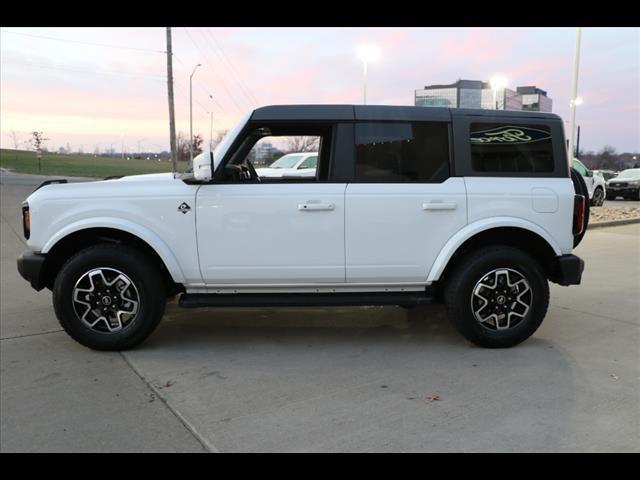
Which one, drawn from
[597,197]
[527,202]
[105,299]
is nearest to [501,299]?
[527,202]

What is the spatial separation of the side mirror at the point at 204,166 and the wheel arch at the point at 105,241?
0.61 m

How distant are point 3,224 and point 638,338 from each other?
1076 centimetres

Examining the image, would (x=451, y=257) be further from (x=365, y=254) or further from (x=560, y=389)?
(x=560, y=389)

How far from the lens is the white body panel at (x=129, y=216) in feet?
13.5

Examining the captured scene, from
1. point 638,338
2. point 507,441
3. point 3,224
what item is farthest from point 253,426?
point 3,224

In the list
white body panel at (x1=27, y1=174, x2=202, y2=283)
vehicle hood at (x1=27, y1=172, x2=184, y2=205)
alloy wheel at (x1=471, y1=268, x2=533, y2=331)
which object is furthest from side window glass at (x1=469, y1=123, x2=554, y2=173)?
vehicle hood at (x1=27, y1=172, x2=184, y2=205)

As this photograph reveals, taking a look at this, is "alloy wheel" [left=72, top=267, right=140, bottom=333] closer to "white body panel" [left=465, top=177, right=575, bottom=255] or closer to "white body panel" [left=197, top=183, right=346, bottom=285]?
"white body panel" [left=197, top=183, right=346, bottom=285]

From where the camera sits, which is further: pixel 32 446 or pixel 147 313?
pixel 147 313

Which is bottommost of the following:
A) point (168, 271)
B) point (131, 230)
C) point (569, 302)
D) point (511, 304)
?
point (569, 302)

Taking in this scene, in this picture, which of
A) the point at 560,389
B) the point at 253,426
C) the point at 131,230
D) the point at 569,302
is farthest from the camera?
the point at 569,302

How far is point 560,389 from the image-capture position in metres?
3.54

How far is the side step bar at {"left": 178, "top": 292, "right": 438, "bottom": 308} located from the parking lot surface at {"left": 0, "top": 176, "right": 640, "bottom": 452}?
40cm

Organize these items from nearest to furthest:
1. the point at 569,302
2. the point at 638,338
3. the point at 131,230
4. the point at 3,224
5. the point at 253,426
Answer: the point at 253,426 → the point at 131,230 → the point at 638,338 → the point at 569,302 → the point at 3,224

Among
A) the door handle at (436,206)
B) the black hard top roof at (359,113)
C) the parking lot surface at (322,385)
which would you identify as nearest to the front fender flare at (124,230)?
the parking lot surface at (322,385)
